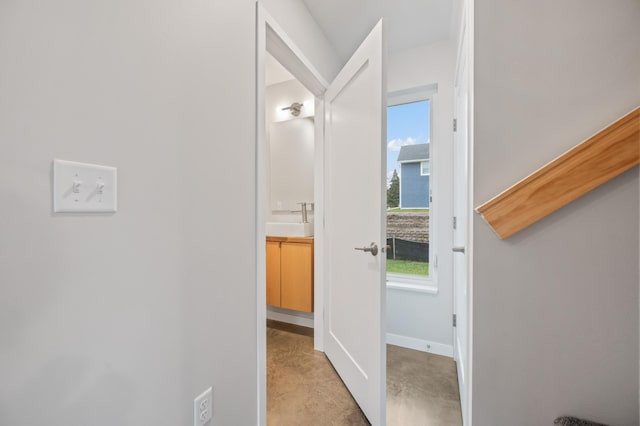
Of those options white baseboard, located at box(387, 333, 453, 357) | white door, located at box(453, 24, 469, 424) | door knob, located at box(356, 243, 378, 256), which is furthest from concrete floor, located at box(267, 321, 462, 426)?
door knob, located at box(356, 243, 378, 256)

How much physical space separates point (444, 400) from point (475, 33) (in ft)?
6.19

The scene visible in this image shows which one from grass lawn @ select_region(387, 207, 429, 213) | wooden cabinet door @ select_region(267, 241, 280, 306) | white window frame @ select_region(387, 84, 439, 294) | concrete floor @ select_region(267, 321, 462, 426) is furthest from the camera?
wooden cabinet door @ select_region(267, 241, 280, 306)

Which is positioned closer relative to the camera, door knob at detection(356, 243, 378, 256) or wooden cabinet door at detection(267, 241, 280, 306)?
door knob at detection(356, 243, 378, 256)

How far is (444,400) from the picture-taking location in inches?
63.6

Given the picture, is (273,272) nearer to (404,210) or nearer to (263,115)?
Answer: (404,210)

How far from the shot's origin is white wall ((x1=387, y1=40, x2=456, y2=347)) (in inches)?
83.6

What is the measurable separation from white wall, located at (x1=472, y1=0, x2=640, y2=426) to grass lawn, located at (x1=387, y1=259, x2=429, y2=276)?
1520 millimetres

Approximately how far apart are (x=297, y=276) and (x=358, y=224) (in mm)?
1087

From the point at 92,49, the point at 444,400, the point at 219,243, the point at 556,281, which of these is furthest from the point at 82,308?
the point at 444,400

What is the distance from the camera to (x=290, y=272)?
8.07 feet

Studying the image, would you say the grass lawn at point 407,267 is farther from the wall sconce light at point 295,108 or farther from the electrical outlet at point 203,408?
the electrical outlet at point 203,408

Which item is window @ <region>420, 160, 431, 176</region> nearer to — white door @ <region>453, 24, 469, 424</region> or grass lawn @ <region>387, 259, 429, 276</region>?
white door @ <region>453, 24, 469, 424</region>

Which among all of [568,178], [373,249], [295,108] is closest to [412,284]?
[373,249]

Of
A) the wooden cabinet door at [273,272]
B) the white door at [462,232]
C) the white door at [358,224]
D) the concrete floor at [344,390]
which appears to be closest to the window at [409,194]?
the white door at [462,232]
